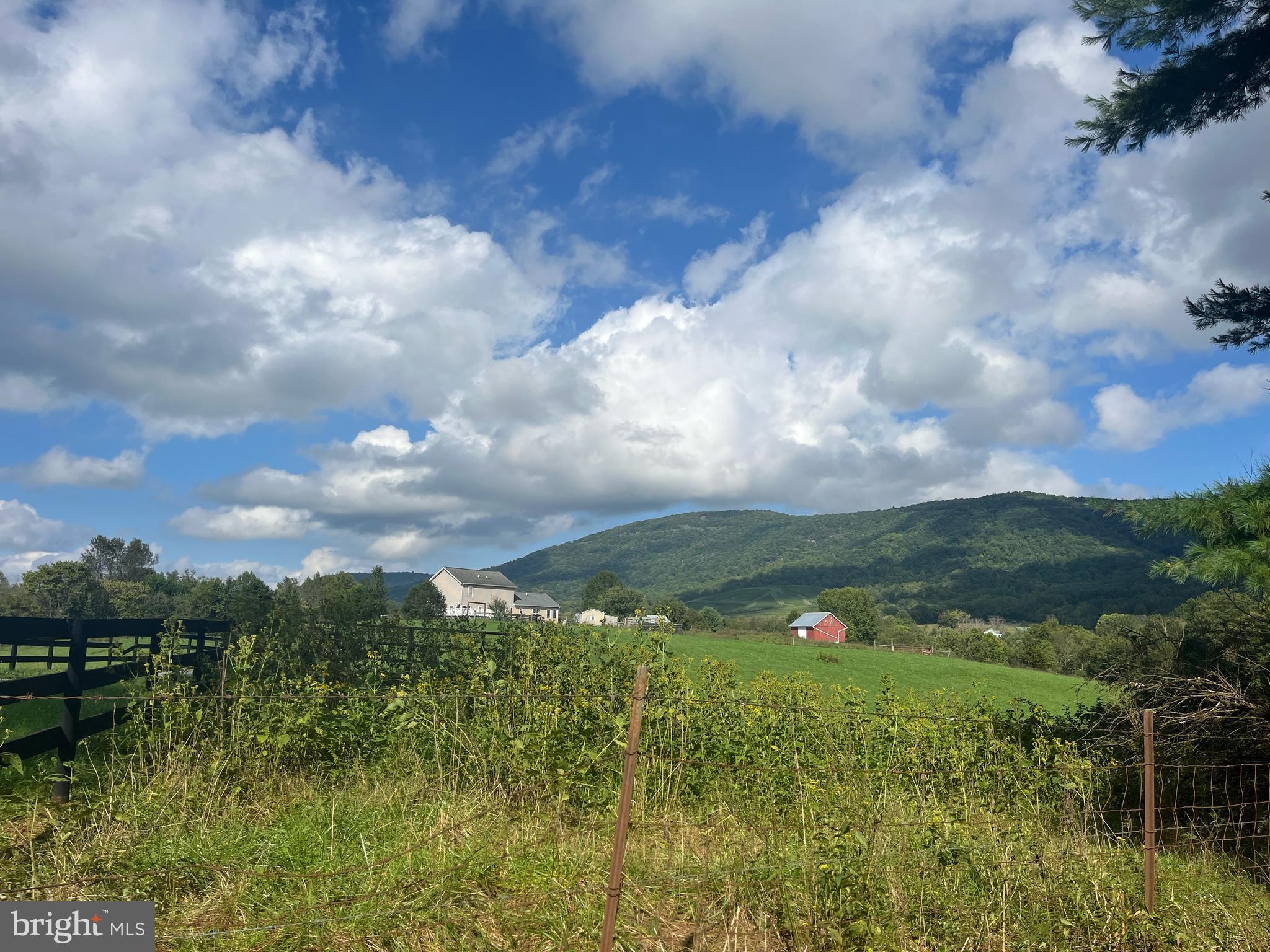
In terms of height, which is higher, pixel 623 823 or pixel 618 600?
pixel 623 823

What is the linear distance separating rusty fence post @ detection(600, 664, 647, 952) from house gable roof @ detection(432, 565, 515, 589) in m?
124

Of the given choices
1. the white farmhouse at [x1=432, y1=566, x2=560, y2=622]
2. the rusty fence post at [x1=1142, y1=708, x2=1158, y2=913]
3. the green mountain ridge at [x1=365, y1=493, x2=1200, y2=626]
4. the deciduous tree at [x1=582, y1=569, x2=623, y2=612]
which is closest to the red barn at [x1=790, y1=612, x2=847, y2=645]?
the deciduous tree at [x1=582, y1=569, x2=623, y2=612]

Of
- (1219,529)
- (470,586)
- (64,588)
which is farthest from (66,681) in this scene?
(470,586)

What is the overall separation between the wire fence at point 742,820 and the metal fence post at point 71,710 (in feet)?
1.60

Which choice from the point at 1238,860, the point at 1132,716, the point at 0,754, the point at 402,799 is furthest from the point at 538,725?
the point at 1238,860

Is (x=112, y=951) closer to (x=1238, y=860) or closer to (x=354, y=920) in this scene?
(x=354, y=920)

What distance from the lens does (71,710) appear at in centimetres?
626

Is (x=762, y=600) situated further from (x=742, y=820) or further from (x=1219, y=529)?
(x=742, y=820)

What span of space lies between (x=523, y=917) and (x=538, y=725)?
217cm

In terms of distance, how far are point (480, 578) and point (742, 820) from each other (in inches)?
5059

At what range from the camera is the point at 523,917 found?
3.84 m
